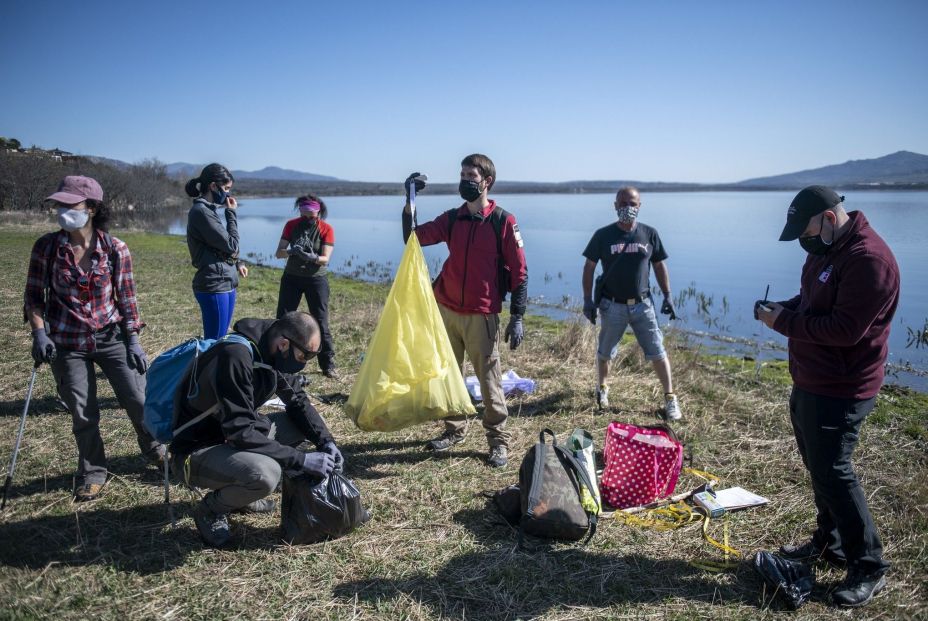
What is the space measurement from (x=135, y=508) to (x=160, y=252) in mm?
16161

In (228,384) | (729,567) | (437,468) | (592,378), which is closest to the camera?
(228,384)

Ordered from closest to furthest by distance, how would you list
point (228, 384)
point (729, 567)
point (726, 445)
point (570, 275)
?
1. point (228, 384)
2. point (729, 567)
3. point (726, 445)
4. point (570, 275)

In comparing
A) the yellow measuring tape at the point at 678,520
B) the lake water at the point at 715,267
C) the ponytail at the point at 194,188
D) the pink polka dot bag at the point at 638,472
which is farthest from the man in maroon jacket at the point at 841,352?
the lake water at the point at 715,267

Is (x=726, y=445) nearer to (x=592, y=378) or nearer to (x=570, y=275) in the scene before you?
(x=592, y=378)

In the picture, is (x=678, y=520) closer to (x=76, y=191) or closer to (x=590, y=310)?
(x=590, y=310)

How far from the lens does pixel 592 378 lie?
636 cm

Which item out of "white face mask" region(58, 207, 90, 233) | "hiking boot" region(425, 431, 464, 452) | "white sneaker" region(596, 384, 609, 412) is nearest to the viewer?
"white face mask" region(58, 207, 90, 233)

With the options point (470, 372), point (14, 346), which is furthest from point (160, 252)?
point (470, 372)

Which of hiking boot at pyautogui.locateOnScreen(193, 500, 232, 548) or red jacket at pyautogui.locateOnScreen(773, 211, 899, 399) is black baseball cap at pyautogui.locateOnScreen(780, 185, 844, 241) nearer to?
red jacket at pyautogui.locateOnScreen(773, 211, 899, 399)

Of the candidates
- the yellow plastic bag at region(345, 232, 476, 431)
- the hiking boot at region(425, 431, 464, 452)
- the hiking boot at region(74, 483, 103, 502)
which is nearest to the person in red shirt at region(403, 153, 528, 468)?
the yellow plastic bag at region(345, 232, 476, 431)

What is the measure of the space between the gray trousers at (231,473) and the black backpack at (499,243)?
2.01m

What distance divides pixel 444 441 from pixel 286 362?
1865 millimetres

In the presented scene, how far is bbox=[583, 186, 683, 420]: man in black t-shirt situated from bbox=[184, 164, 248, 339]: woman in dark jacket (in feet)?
10.4

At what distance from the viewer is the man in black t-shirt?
5215mm
